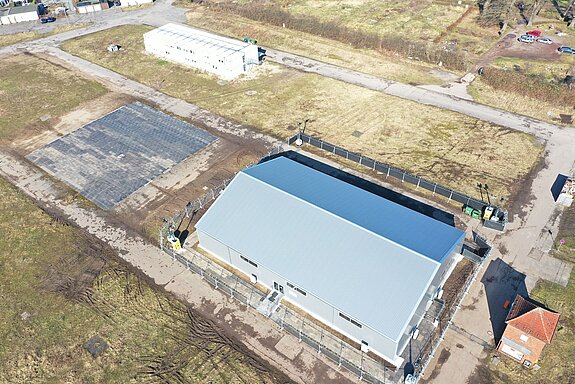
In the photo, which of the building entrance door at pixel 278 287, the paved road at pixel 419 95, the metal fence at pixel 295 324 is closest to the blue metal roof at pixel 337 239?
the building entrance door at pixel 278 287

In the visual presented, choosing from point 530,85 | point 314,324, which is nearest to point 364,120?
point 530,85

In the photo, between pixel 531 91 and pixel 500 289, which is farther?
pixel 531 91

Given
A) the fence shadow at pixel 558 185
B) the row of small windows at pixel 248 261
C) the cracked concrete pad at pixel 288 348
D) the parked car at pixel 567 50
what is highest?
Answer: the parked car at pixel 567 50

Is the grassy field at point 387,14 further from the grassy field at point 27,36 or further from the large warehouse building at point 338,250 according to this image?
the large warehouse building at point 338,250

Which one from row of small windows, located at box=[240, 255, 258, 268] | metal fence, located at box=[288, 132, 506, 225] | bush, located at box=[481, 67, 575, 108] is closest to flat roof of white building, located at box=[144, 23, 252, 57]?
metal fence, located at box=[288, 132, 506, 225]

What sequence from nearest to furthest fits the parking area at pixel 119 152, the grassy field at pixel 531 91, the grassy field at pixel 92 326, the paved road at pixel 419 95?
the grassy field at pixel 92 326
the parking area at pixel 119 152
the paved road at pixel 419 95
the grassy field at pixel 531 91

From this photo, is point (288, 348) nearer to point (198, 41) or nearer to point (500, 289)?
point (500, 289)
